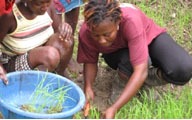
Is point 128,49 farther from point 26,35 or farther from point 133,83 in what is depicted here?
point 26,35

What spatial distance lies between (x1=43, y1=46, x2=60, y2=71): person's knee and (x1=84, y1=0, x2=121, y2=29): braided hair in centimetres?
38

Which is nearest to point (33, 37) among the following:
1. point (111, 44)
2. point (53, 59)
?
point (53, 59)

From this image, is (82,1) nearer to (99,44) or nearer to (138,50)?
(99,44)

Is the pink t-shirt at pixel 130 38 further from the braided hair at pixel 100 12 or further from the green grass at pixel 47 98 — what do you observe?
the green grass at pixel 47 98

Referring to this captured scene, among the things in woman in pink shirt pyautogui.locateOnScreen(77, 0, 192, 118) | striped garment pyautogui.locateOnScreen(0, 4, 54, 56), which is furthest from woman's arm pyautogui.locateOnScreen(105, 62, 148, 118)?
striped garment pyautogui.locateOnScreen(0, 4, 54, 56)

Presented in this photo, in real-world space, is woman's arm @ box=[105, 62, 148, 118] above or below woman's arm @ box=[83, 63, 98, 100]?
above

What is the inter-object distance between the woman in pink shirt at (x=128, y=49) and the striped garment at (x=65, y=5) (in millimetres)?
586

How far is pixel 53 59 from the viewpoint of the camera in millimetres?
3674

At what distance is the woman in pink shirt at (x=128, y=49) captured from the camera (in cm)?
347

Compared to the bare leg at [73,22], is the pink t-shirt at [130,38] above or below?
above

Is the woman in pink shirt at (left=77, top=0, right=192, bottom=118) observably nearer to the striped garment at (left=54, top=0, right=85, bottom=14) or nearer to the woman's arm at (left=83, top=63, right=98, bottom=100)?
the woman's arm at (left=83, top=63, right=98, bottom=100)

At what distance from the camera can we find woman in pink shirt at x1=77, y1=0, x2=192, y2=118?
11.4ft

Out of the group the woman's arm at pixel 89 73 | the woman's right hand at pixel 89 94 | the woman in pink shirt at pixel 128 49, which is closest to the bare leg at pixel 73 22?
the woman in pink shirt at pixel 128 49

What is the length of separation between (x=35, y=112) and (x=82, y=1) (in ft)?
4.94
